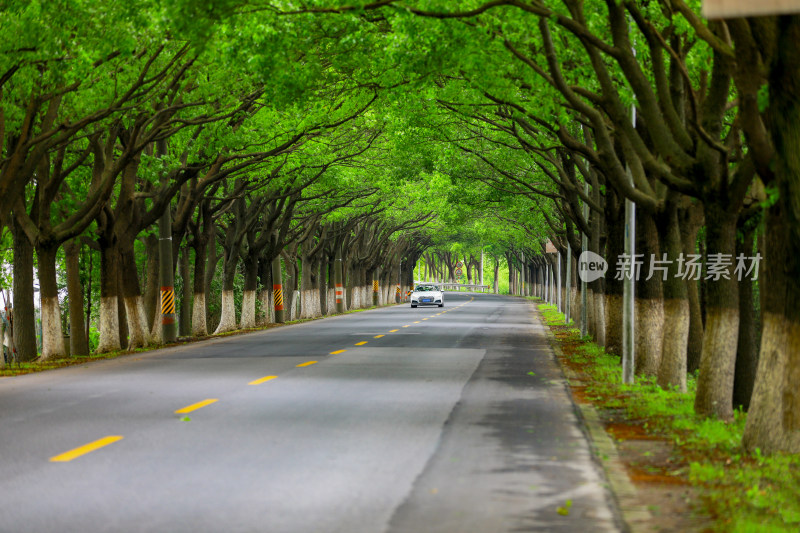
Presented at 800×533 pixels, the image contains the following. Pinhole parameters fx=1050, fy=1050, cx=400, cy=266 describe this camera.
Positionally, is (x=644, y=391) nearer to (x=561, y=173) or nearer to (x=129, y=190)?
(x=561, y=173)

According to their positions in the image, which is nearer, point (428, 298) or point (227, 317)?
point (227, 317)

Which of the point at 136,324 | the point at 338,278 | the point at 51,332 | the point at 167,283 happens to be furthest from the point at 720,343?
the point at 338,278

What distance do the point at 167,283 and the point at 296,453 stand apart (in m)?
22.7

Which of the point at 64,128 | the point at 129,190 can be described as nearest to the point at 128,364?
the point at 64,128

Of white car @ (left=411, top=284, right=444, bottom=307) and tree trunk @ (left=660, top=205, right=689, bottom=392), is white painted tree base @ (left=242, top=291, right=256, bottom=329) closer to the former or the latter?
tree trunk @ (left=660, top=205, right=689, bottom=392)

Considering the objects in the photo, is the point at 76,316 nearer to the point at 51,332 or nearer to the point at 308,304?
the point at 51,332

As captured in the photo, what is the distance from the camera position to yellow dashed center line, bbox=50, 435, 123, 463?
963 cm

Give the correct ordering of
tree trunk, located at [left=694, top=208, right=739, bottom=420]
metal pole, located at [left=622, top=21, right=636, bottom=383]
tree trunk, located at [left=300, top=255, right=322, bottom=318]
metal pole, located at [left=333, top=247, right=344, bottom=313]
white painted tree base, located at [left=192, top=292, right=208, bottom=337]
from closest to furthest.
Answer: tree trunk, located at [left=694, top=208, right=739, bottom=420]
metal pole, located at [left=622, top=21, right=636, bottom=383]
white painted tree base, located at [left=192, top=292, right=208, bottom=337]
tree trunk, located at [left=300, top=255, right=322, bottom=318]
metal pole, located at [left=333, top=247, right=344, bottom=313]

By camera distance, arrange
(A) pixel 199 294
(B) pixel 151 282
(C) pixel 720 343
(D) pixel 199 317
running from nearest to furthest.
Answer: (C) pixel 720 343
(D) pixel 199 317
(B) pixel 151 282
(A) pixel 199 294

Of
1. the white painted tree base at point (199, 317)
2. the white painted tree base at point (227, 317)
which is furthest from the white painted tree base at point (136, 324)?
the white painted tree base at point (227, 317)

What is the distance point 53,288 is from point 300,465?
786 inches

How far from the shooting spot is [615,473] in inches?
367

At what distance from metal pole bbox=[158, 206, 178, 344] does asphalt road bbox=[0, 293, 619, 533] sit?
1144 cm

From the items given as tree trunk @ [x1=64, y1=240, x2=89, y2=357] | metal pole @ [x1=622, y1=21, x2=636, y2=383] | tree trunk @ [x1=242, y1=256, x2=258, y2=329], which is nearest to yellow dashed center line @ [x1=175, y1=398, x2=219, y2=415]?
metal pole @ [x1=622, y1=21, x2=636, y2=383]
